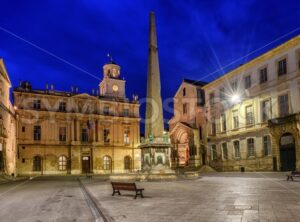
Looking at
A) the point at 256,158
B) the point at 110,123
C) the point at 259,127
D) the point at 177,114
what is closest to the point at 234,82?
the point at 259,127

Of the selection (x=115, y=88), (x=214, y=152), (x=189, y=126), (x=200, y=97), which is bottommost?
(x=214, y=152)

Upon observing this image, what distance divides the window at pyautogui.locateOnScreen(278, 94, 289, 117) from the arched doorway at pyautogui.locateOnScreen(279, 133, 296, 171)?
2001 mm

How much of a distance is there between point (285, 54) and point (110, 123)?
3181cm

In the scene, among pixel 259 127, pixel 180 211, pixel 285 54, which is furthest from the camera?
pixel 259 127

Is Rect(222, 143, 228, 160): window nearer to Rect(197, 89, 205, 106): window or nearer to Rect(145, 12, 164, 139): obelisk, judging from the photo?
Rect(197, 89, 205, 106): window

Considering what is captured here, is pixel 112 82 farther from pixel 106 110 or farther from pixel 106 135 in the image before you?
pixel 106 135

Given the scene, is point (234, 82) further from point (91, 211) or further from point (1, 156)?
point (91, 211)

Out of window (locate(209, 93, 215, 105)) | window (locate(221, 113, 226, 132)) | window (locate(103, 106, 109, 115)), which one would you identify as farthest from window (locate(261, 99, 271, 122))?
window (locate(103, 106, 109, 115))

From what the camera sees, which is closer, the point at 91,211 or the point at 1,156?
the point at 91,211

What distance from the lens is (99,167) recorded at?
5288 cm

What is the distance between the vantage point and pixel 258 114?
34.3 metres

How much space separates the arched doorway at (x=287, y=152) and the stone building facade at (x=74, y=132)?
2910 centimetres

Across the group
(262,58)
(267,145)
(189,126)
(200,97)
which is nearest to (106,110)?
(189,126)

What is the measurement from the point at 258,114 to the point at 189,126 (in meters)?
13.8
